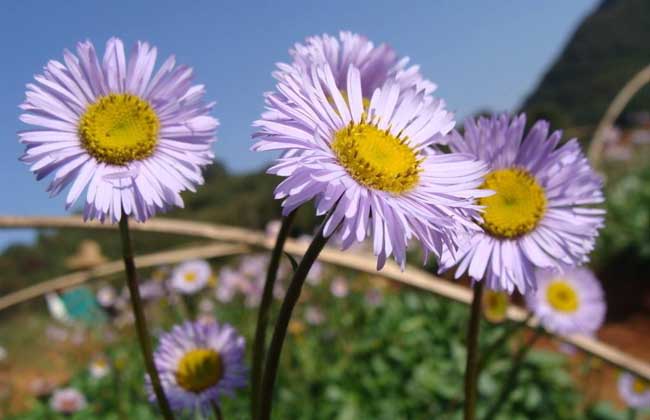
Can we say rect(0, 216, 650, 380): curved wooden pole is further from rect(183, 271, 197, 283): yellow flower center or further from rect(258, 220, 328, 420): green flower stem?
rect(183, 271, 197, 283): yellow flower center

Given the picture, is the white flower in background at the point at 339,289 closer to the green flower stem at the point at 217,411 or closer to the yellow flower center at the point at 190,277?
the yellow flower center at the point at 190,277

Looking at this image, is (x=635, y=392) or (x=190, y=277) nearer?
(x=635, y=392)

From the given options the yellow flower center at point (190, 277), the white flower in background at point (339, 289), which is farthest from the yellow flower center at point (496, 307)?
the white flower in background at point (339, 289)

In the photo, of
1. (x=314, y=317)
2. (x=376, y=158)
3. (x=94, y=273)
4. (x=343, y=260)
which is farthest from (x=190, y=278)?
(x=376, y=158)

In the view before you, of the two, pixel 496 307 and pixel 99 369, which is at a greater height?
pixel 496 307

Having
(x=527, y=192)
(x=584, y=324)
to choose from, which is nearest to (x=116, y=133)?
(x=527, y=192)

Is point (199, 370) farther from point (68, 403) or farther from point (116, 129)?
point (68, 403)
